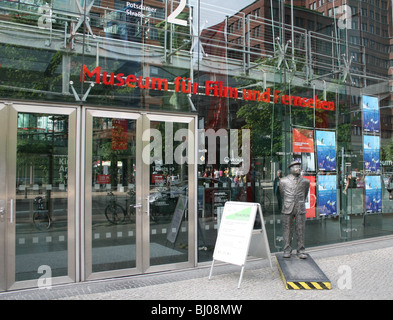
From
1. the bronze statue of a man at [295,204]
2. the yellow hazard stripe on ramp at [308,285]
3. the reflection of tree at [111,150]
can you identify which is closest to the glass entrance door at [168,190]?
the reflection of tree at [111,150]

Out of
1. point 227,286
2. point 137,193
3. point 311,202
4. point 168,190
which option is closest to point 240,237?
point 227,286

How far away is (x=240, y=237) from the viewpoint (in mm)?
6070

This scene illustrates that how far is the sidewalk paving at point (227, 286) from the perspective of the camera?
5.36 m

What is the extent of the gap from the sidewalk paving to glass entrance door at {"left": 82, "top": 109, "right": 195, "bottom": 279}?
0.35m

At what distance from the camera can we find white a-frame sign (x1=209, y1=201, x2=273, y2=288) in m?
5.96

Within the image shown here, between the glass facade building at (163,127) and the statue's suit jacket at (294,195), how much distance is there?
3.79ft

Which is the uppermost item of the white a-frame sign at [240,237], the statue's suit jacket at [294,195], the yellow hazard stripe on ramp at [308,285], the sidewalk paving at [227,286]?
the statue's suit jacket at [294,195]

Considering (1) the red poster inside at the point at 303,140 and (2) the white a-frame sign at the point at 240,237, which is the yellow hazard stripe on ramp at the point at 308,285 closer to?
(2) the white a-frame sign at the point at 240,237

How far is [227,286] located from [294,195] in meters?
2.18

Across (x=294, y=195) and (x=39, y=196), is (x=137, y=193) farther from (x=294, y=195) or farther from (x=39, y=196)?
(x=294, y=195)

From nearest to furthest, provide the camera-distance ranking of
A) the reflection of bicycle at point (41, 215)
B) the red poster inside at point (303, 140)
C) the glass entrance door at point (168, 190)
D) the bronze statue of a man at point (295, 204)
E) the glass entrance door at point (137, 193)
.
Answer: the reflection of bicycle at point (41, 215) → the glass entrance door at point (137, 193) → the glass entrance door at point (168, 190) → the bronze statue of a man at point (295, 204) → the red poster inside at point (303, 140)

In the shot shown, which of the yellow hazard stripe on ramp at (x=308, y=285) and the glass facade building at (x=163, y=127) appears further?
the glass facade building at (x=163, y=127)

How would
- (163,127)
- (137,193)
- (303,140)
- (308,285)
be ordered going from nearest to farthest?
(308,285)
(137,193)
(163,127)
(303,140)
